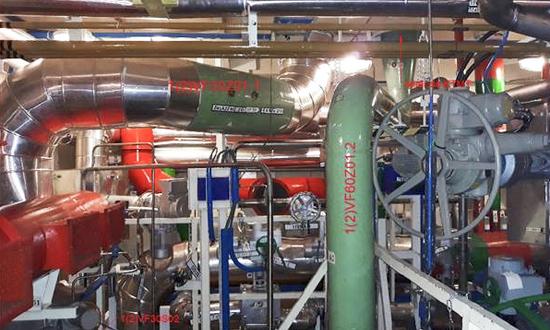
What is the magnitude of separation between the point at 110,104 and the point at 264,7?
1.06 metres

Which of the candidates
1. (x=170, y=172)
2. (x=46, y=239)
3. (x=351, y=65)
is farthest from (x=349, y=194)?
(x=170, y=172)

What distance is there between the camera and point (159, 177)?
412 cm

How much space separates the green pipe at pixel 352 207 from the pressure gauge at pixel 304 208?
93 cm

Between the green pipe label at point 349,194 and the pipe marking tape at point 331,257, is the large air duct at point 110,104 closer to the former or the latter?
the green pipe label at point 349,194

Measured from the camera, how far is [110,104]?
7.04 feet

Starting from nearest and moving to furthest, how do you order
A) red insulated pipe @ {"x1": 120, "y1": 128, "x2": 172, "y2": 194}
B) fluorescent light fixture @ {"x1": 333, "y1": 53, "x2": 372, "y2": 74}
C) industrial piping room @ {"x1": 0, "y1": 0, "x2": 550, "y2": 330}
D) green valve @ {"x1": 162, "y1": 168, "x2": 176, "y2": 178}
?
industrial piping room @ {"x1": 0, "y1": 0, "x2": 550, "y2": 330}, fluorescent light fixture @ {"x1": 333, "y1": 53, "x2": 372, "y2": 74}, red insulated pipe @ {"x1": 120, "y1": 128, "x2": 172, "y2": 194}, green valve @ {"x1": 162, "y1": 168, "x2": 176, "y2": 178}

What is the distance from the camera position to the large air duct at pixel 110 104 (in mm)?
1986

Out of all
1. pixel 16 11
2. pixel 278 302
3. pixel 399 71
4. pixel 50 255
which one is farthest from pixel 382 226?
pixel 16 11

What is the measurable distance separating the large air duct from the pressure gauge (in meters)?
0.49

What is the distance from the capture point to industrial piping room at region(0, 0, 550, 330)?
149cm

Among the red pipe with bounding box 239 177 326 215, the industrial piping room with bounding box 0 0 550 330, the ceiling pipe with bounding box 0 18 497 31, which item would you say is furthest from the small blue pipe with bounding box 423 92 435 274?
the red pipe with bounding box 239 177 326 215

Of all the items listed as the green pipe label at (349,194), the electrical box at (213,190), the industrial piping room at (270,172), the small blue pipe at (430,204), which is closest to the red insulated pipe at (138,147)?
the industrial piping room at (270,172)

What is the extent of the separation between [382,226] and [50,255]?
1.93m

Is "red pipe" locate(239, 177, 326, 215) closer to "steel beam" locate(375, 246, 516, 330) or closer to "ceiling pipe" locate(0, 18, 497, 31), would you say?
"ceiling pipe" locate(0, 18, 497, 31)
